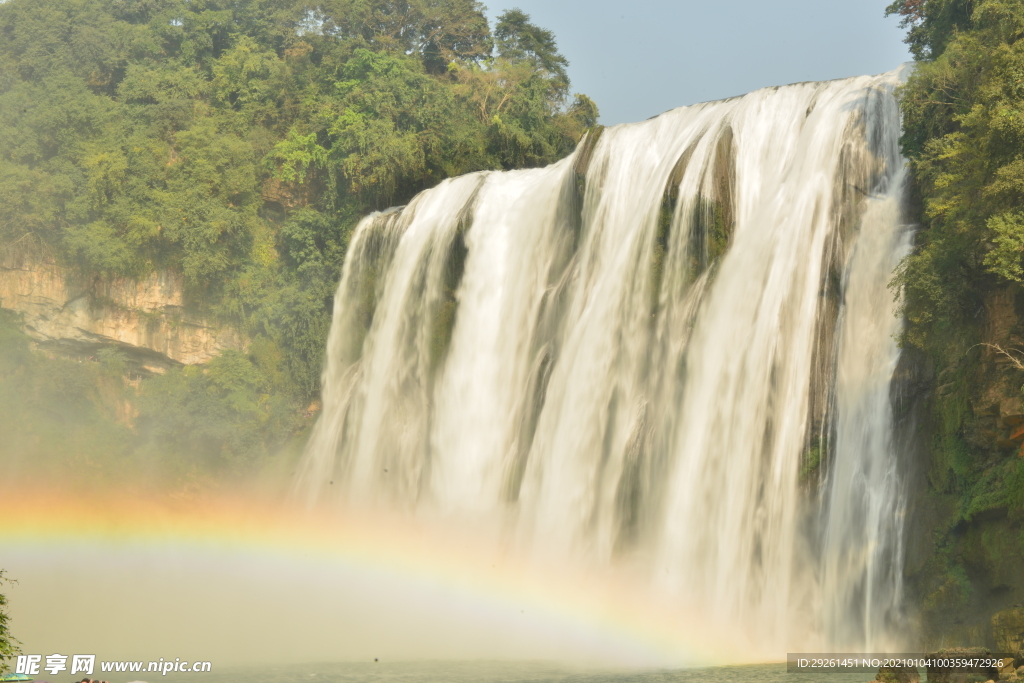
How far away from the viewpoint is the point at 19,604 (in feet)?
85.1

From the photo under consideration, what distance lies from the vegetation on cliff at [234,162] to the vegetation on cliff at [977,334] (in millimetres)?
18371

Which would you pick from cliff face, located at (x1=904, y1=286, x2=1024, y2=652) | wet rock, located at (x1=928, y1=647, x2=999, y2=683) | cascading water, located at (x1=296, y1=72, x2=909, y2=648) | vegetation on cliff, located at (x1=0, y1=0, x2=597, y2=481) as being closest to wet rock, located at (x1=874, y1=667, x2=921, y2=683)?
wet rock, located at (x1=928, y1=647, x2=999, y2=683)

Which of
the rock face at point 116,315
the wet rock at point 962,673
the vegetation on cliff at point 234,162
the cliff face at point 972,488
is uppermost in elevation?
the vegetation on cliff at point 234,162

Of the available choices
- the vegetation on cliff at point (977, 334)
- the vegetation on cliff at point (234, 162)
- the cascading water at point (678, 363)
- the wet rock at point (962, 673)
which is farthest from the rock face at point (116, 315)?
the wet rock at point (962, 673)

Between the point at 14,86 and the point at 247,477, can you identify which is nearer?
the point at 247,477

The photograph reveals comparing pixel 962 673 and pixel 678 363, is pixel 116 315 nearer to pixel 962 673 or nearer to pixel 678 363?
pixel 678 363

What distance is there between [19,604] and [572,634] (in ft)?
52.5

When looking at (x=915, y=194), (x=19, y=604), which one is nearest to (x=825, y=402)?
(x=915, y=194)

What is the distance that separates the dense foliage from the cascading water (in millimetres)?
6234

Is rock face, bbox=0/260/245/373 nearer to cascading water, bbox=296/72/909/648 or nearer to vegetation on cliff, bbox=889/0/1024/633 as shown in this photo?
cascading water, bbox=296/72/909/648

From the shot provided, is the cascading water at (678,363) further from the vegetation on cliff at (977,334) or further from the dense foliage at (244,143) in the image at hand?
the dense foliage at (244,143)

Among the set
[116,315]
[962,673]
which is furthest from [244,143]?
[962,673]

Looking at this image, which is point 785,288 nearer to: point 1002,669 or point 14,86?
point 1002,669

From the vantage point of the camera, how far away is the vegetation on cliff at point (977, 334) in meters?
13.6
